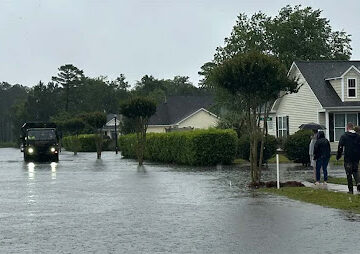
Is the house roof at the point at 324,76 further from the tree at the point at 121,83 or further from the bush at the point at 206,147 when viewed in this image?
the tree at the point at 121,83

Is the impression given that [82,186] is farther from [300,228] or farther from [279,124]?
[279,124]

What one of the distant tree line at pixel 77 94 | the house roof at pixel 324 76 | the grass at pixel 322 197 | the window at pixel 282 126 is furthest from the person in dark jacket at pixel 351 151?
the distant tree line at pixel 77 94

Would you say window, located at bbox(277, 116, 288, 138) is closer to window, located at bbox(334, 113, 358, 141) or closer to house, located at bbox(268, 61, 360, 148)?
house, located at bbox(268, 61, 360, 148)

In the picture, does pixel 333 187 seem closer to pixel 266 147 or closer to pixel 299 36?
pixel 266 147

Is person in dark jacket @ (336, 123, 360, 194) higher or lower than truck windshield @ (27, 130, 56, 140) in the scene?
lower

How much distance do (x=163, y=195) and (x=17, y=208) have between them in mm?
4037

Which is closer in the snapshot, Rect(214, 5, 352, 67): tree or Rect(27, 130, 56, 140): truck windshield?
Rect(27, 130, 56, 140): truck windshield

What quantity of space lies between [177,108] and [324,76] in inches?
1330

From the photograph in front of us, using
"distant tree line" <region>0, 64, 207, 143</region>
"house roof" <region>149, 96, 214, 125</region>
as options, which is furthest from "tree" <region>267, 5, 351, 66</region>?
"distant tree line" <region>0, 64, 207, 143</region>

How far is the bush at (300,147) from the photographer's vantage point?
28781mm

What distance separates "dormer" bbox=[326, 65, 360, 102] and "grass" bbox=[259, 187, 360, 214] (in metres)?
24.3

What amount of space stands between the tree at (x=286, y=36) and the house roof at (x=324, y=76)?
36.1 feet

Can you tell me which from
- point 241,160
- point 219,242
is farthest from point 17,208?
point 241,160

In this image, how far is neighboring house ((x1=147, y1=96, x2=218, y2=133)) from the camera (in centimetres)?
7131
